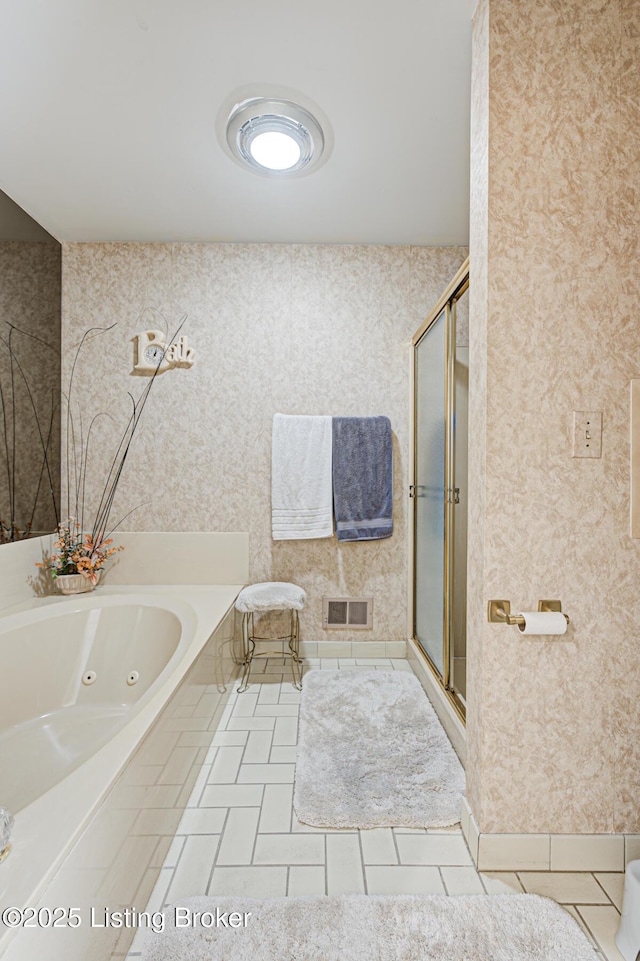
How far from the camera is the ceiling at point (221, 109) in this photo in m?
1.40

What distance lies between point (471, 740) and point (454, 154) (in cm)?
214

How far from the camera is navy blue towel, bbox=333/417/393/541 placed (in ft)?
8.79

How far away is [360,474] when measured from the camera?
2.69 m

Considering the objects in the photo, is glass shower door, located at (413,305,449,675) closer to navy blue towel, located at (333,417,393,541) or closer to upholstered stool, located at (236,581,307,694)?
navy blue towel, located at (333,417,393,541)

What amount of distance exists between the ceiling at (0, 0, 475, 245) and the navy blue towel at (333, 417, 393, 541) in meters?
1.05

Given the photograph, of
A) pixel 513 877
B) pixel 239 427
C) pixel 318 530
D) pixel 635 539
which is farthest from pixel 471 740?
pixel 239 427

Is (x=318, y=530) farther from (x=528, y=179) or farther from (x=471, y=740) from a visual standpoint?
(x=528, y=179)

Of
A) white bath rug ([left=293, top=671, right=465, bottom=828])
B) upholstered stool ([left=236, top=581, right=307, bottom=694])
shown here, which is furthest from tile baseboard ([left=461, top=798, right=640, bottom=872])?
upholstered stool ([left=236, top=581, right=307, bottom=694])

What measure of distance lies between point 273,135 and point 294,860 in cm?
238

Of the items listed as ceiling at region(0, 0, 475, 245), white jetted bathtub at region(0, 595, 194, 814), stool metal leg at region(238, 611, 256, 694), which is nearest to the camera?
ceiling at region(0, 0, 475, 245)

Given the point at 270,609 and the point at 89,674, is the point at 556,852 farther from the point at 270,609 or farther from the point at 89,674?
the point at 89,674

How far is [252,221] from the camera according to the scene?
8.08ft

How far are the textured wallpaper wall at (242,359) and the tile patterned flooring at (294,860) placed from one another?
121 centimetres

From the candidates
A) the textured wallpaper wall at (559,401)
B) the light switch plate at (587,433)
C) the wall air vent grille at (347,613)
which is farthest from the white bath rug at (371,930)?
the wall air vent grille at (347,613)
